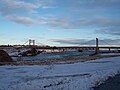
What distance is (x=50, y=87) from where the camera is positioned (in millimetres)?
12656

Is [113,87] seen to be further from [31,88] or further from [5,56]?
[5,56]

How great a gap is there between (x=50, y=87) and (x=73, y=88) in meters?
1.03

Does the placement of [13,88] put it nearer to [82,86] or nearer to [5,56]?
[82,86]

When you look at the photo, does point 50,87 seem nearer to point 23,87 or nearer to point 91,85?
point 23,87

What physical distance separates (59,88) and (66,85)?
2.97 ft

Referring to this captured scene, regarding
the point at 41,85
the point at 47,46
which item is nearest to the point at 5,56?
the point at 41,85

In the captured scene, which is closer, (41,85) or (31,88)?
(31,88)

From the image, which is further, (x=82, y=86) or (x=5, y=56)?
(x=5, y=56)

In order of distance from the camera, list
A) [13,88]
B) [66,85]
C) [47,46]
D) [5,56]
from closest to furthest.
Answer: [13,88] < [66,85] < [5,56] < [47,46]

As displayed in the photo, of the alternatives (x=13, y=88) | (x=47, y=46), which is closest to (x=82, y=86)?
(x=13, y=88)

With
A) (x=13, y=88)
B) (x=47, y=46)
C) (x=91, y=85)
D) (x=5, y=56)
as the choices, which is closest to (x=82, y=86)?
(x=91, y=85)

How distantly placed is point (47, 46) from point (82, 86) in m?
154

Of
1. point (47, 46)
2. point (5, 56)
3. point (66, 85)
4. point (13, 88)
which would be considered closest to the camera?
point (13, 88)

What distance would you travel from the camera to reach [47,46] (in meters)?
167
